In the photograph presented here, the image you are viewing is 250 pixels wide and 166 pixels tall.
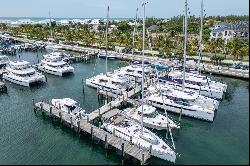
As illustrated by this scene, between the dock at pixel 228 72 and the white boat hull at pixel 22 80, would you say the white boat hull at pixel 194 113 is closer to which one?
the dock at pixel 228 72

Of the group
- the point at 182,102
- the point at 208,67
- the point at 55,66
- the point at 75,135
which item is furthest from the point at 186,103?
the point at 55,66

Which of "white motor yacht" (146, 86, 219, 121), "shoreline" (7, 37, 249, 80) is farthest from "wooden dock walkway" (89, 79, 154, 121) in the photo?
"shoreline" (7, 37, 249, 80)

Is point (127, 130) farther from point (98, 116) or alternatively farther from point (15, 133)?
point (15, 133)

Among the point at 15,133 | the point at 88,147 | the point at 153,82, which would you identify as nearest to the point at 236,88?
the point at 153,82

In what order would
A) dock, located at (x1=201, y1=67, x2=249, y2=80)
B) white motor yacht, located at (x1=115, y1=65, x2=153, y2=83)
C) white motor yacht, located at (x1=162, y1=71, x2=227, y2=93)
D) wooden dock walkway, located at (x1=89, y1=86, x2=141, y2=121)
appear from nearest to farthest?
wooden dock walkway, located at (x1=89, y1=86, x2=141, y2=121), white motor yacht, located at (x1=162, y1=71, x2=227, y2=93), white motor yacht, located at (x1=115, y1=65, x2=153, y2=83), dock, located at (x1=201, y1=67, x2=249, y2=80)

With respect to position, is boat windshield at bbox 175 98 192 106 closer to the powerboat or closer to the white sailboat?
the white sailboat

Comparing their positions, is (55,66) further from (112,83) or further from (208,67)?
(208,67)

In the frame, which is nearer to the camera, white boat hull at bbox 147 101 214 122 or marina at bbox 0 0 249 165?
marina at bbox 0 0 249 165
